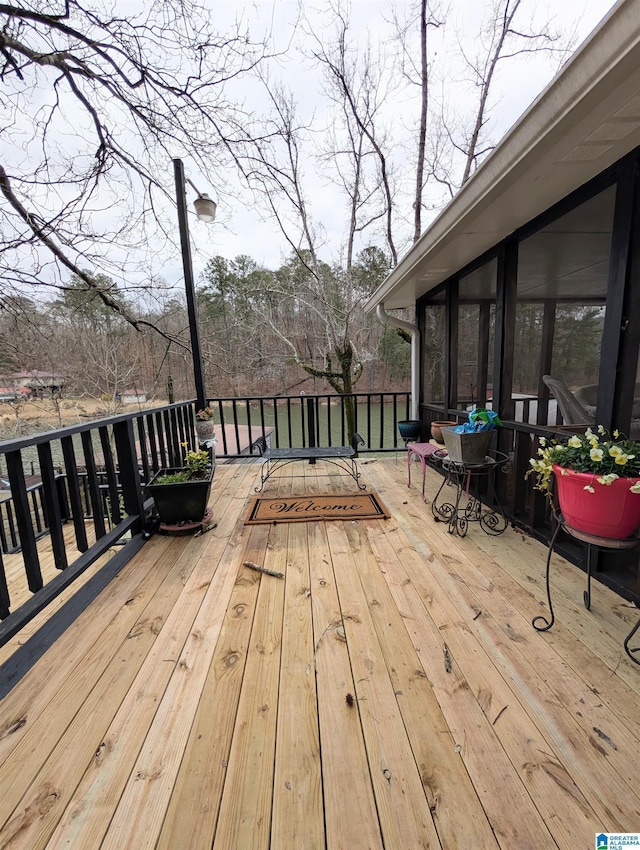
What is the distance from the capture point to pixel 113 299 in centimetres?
502

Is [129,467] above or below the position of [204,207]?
below

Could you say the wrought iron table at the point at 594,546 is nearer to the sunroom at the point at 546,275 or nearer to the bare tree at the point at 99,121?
the sunroom at the point at 546,275

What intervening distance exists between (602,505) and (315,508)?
193 centimetres

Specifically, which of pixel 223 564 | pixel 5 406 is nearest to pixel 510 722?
pixel 223 564

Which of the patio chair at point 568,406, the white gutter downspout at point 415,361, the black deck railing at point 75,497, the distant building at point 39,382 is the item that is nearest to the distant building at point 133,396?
the distant building at point 39,382

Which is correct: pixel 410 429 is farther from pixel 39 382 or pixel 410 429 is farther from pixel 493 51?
pixel 493 51

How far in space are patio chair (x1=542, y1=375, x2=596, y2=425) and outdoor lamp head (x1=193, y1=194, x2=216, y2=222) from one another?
3490mm

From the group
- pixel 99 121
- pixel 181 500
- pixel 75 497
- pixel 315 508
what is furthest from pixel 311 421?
pixel 99 121

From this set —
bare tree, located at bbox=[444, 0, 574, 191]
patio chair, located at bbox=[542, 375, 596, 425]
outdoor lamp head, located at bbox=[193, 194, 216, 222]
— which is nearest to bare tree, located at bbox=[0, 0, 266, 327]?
outdoor lamp head, located at bbox=[193, 194, 216, 222]

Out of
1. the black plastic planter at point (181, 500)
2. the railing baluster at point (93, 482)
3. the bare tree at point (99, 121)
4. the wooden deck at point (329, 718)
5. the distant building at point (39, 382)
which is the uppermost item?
the bare tree at point (99, 121)

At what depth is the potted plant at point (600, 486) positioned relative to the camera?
1.27 metres

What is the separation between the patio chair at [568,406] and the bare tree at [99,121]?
4.52 meters

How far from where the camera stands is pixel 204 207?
3.37m

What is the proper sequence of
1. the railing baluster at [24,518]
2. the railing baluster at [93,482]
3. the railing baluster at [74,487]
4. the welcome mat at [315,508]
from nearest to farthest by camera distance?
the railing baluster at [24,518] < the railing baluster at [74,487] < the railing baluster at [93,482] < the welcome mat at [315,508]
